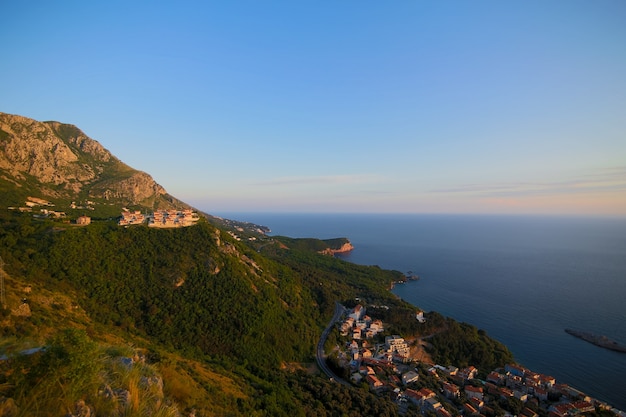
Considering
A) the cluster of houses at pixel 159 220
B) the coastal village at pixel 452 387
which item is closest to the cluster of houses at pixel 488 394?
the coastal village at pixel 452 387

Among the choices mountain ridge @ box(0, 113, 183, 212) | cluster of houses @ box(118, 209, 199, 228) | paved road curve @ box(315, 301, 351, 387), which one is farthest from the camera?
Result: mountain ridge @ box(0, 113, 183, 212)

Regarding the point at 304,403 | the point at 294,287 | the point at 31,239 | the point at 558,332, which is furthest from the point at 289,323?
the point at 558,332

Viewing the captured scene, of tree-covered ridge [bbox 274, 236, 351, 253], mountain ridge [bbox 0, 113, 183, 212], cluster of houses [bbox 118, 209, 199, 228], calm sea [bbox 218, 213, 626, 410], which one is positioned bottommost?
calm sea [bbox 218, 213, 626, 410]

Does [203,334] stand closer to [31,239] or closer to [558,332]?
[31,239]

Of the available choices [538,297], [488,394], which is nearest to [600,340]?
[538,297]

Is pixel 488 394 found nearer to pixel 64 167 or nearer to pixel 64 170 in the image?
pixel 64 170

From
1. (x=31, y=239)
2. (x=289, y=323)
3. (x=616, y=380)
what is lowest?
(x=616, y=380)

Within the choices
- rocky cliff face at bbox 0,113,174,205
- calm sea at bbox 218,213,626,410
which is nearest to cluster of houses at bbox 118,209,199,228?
rocky cliff face at bbox 0,113,174,205

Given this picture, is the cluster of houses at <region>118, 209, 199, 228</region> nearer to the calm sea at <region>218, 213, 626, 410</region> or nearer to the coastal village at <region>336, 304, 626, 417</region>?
the coastal village at <region>336, 304, 626, 417</region>
